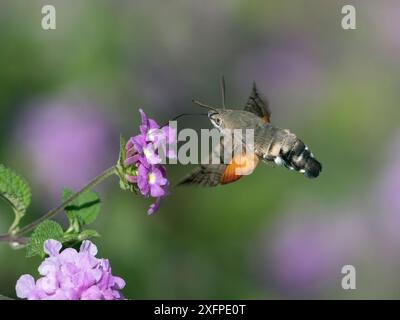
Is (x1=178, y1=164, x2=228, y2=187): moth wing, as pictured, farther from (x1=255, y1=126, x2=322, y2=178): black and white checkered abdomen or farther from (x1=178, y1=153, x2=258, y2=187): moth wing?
(x1=255, y1=126, x2=322, y2=178): black and white checkered abdomen

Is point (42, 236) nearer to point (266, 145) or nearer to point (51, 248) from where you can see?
point (51, 248)

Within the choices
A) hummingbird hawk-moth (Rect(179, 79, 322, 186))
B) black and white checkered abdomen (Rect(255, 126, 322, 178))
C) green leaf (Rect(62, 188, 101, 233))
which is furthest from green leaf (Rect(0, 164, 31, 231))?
black and white checkered abdomen (Rect(255, 126, 322, 178))

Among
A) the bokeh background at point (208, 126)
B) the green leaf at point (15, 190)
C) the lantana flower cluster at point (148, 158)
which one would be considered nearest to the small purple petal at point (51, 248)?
the green leaf at point (15, 190)

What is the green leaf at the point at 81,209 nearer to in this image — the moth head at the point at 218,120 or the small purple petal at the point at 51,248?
the small purple petal at the point at 51,248

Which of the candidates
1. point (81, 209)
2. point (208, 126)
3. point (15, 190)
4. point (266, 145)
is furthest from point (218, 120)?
point (208, 126)
